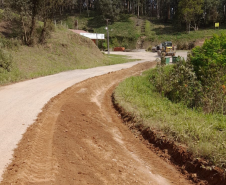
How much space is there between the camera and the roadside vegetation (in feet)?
16.5

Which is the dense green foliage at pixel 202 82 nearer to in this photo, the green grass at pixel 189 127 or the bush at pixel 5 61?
the green grass at pixel 189 127

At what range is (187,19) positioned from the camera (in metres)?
57.6

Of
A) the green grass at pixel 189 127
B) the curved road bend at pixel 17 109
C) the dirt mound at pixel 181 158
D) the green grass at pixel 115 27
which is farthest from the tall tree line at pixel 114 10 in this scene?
the dirt mound at pixel 181 158

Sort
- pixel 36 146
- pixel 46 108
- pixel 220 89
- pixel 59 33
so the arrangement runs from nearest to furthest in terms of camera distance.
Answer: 1. pixel 36 146
2. pixel 46 108
3. pixel 220 89
4. pixel 59 33

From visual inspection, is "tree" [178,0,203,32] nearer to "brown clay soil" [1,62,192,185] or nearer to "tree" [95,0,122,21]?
"tree" [95,0,122,21]

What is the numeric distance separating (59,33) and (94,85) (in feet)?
50.9

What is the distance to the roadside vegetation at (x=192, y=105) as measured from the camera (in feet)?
16.5

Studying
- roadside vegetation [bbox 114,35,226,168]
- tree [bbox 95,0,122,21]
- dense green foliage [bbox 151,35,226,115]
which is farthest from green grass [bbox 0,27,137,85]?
tree [bbox 95,0,122,21]

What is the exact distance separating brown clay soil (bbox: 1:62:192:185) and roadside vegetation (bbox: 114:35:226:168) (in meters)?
0.72

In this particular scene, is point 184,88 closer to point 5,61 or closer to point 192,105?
point 192,105

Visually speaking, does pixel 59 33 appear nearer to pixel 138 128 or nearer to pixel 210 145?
pixel 138 128

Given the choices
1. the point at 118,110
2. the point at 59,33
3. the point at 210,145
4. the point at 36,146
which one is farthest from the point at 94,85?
the point at 59,33

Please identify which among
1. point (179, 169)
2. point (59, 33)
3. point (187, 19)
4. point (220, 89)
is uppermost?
point (187, 19)

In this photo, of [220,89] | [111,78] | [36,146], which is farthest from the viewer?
[111,78]
